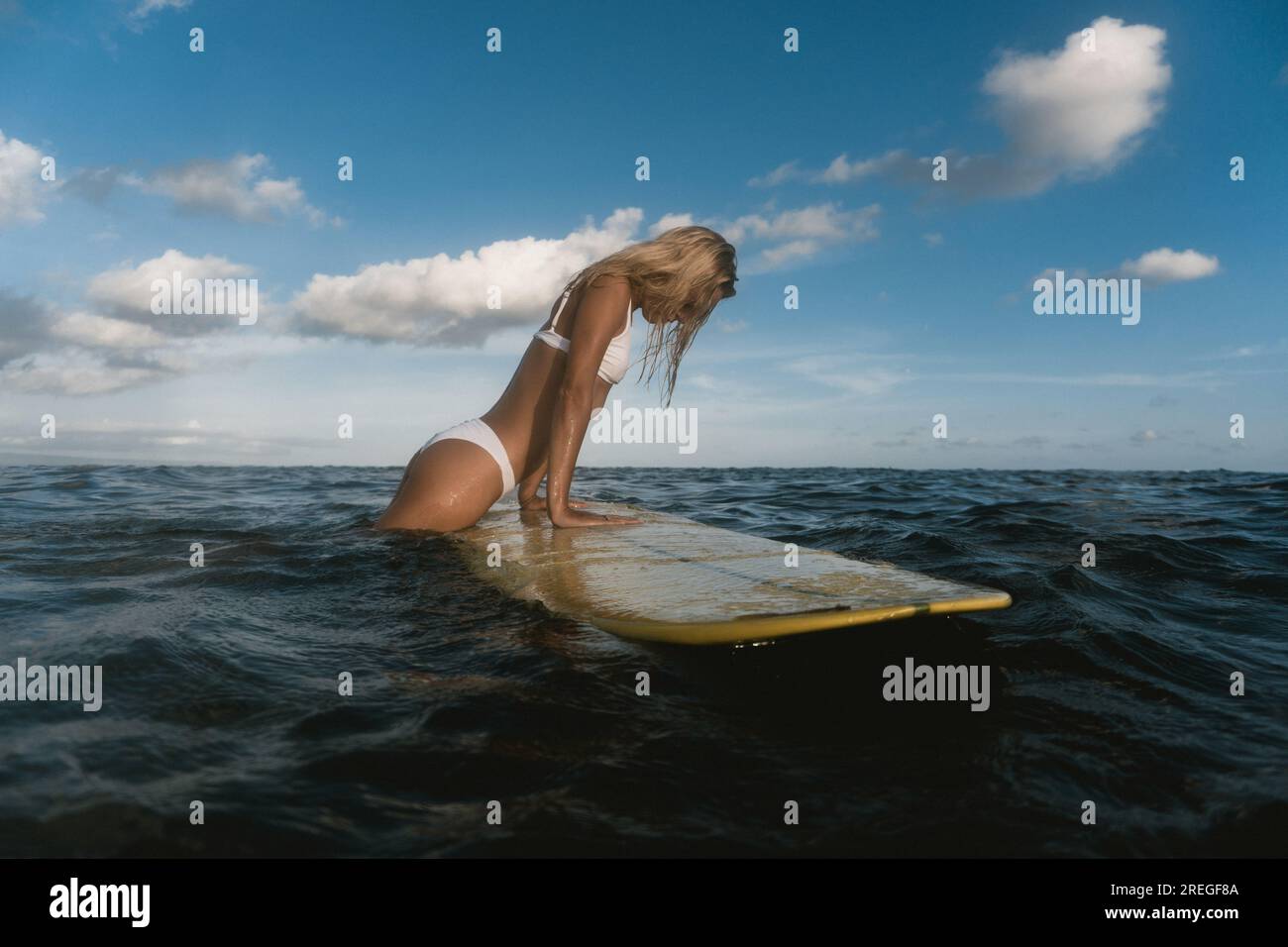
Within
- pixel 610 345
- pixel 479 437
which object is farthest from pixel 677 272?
pixel 479 437

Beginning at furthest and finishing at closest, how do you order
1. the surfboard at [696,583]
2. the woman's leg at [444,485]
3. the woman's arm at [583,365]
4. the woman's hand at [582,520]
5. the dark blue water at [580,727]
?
1. the woman's hand at [582,520]
2. the woman's leg at [444,485]
3. the woman's arm at [583,365]
4. the surfboard at [696,583]
5. the dark blue water at [580,727]

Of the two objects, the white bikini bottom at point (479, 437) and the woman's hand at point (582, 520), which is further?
the woman's hand at point (582, 520)

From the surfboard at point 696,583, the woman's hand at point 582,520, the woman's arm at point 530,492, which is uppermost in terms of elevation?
the woman's arm at point 530,492

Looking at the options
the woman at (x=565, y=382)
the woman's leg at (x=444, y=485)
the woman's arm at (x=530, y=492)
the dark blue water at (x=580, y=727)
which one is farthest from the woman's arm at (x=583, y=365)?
the woman's arm at (x=530, y=492)

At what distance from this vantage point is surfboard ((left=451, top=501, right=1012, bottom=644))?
232 centimetres

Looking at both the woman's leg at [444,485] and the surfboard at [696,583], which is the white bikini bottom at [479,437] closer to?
the woman's leg at [444,485]

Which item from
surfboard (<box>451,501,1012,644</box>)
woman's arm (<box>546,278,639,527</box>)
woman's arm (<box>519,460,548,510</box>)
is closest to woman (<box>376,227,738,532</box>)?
woman's arm (<box>546,278,639,527</box>)

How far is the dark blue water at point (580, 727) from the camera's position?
4.91 ft

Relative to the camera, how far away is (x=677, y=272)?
3904 mm

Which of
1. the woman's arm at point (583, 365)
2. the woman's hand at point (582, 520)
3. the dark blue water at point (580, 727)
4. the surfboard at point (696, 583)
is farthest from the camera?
the woman's hand at point (582, 520)

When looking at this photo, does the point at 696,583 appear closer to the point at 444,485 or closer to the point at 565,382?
the point at 565,382

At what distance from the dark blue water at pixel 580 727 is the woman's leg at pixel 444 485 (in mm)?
208

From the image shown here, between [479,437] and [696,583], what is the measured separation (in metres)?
1.64
